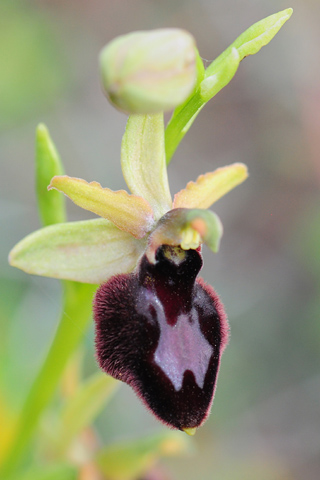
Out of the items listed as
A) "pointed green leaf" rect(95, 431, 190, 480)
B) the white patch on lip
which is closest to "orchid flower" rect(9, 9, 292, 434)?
the white patch on lip

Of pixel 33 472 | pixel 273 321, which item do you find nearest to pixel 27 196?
pixel 273 321

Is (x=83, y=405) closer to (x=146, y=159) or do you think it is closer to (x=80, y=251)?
(x=80, y=251)

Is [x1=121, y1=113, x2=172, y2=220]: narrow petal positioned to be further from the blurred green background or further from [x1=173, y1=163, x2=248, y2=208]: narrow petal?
the blurred green background

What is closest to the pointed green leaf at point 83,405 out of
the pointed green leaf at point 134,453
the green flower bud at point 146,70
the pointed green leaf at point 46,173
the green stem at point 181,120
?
the pointed green leaf at point 134,453

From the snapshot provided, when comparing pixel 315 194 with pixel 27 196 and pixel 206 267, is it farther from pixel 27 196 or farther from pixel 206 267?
pixel 27 196

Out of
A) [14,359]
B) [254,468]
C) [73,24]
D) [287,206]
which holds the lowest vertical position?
[254,468]

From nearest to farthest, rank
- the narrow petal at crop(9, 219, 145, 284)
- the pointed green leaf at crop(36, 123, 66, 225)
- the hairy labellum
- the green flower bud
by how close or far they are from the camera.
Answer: the green flower bud → the hairy labellum → the narrow petal at crop(9, 219, 145, 284) → the pointed green leaf at crop(36, 123, 66, 225)
